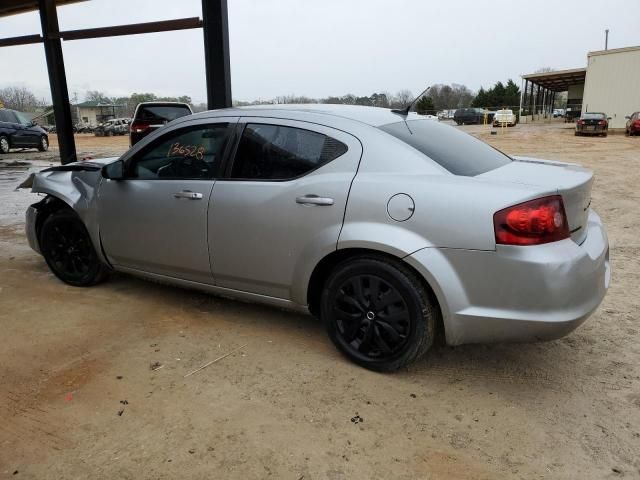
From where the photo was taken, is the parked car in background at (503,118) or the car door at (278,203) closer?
the car door at (278,203)

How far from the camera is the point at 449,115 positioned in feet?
157

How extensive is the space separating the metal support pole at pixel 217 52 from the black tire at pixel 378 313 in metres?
3.67

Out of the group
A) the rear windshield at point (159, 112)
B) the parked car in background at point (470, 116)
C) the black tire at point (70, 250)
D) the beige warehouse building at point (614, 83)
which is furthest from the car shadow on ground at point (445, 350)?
the parked car in background at point (470, 116)

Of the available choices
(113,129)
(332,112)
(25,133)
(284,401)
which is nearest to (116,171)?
(332,112)

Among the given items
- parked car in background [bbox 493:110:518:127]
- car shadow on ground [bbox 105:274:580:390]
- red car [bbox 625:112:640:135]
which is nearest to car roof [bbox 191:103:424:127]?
car shadow on ground [bbox 105:274:580:390]

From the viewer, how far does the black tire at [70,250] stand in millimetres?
4336

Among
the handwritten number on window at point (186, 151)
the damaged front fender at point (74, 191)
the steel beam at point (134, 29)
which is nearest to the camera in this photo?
the handwritten number on window at point (186, 151)

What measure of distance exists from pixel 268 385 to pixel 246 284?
2.49ft

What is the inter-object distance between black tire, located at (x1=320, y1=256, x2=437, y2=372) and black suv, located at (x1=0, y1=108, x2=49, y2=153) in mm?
20212

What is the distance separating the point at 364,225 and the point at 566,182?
43.4 inches

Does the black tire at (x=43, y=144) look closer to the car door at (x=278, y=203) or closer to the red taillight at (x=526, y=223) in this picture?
the car door at (x=278, y=203)

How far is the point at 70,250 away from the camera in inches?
175

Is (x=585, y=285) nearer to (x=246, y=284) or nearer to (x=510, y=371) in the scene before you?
(x=510, y=371)

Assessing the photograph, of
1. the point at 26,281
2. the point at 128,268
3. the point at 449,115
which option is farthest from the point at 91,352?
the point at 449,115
